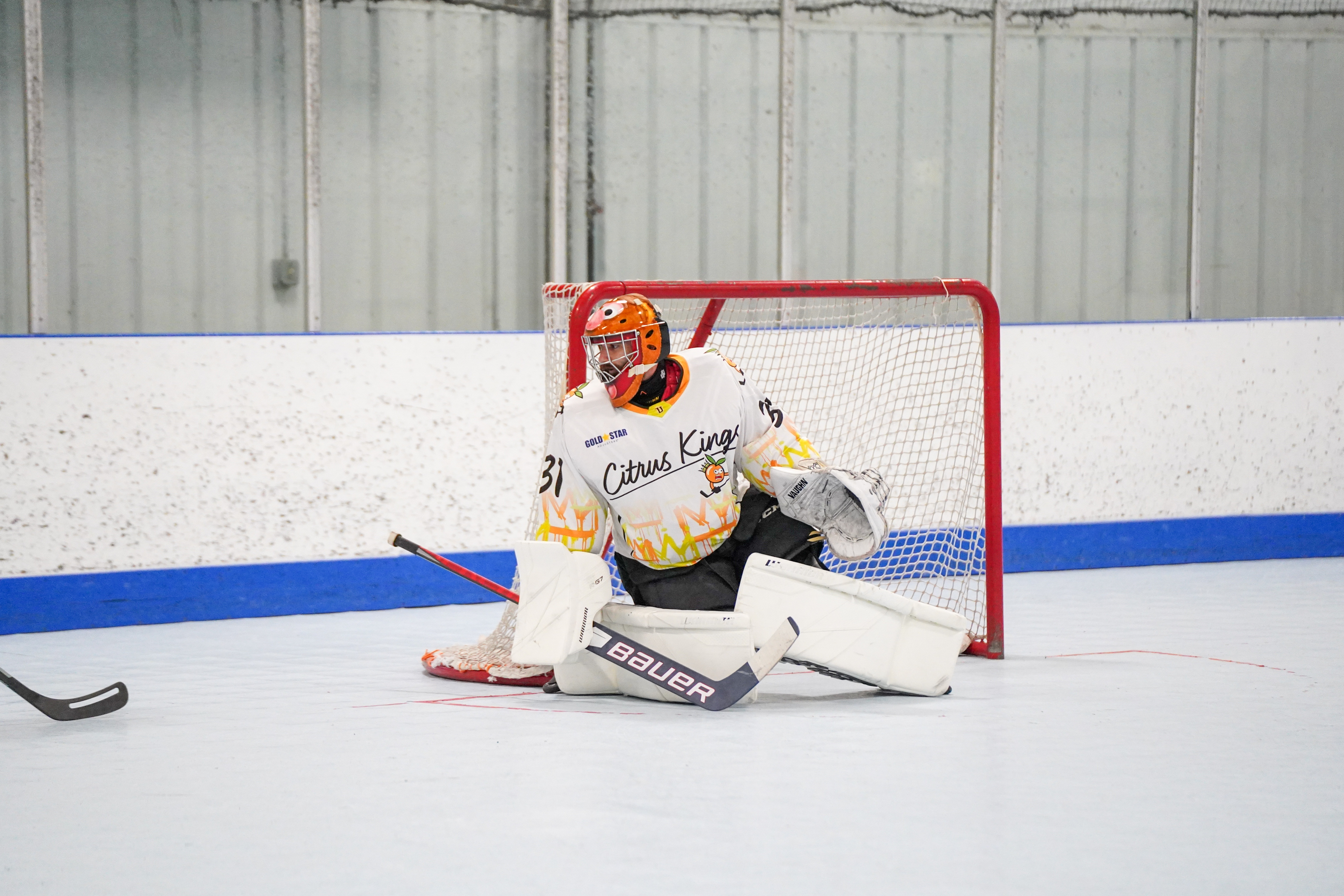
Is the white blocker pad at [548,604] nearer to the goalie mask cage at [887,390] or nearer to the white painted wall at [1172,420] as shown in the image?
the goalie mask cage at [887,390]

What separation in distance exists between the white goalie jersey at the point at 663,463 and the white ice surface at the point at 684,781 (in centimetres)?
40

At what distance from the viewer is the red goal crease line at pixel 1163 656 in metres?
3.81

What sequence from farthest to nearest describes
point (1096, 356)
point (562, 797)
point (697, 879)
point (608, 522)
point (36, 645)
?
1. point (1096, 356)
2. point (36, 645)
3. point (608, 522)
4. point (562, 797)
5. point (697, 879)

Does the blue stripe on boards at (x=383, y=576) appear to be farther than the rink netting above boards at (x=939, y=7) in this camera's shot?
No

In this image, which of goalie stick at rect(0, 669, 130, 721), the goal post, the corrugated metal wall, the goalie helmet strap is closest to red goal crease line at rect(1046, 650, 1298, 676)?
the goal post

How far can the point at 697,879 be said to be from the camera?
6.79 ft

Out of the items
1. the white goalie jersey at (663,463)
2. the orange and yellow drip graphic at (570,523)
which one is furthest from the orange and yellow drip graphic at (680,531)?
the orange and yellow drip graphic at (570,523)

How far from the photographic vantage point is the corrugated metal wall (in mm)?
5668

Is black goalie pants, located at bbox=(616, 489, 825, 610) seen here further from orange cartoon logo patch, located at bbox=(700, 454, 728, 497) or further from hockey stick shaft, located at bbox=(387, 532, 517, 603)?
hockey stick shaft, located at bbox=(387, 532, 517, 603)

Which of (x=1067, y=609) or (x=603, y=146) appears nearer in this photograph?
(x=1067, y=609)

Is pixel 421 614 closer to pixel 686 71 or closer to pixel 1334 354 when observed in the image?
pixel 686 71

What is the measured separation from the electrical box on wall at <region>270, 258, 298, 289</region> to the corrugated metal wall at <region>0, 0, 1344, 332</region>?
0.03m

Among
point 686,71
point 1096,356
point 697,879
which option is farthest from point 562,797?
point 686,71

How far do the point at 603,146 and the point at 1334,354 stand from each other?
10.7ft
